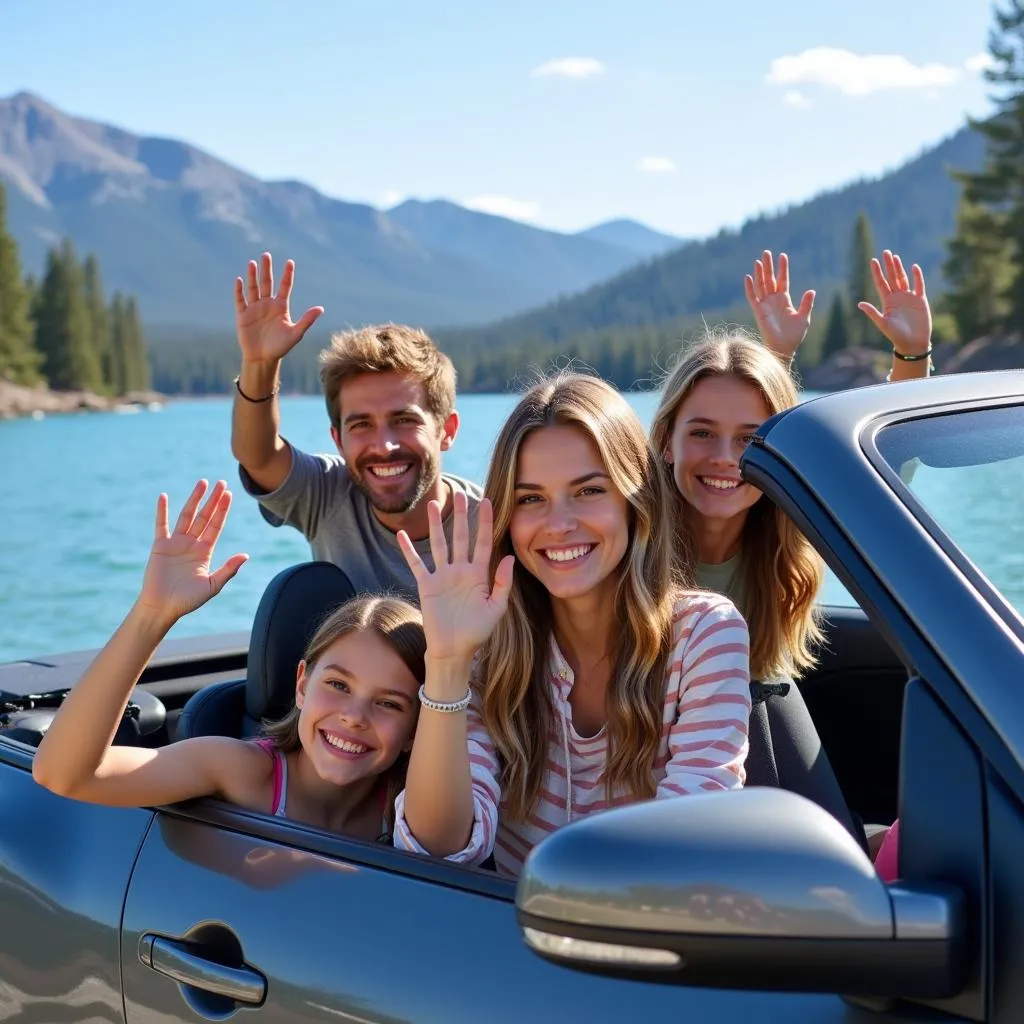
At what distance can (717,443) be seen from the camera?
2729 millimetres

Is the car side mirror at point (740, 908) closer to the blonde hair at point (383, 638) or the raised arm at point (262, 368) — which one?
the blonde hair at point (383, 638)

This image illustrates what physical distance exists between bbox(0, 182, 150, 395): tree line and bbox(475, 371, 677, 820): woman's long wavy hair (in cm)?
7638

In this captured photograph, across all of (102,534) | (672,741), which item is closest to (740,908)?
(672,741)

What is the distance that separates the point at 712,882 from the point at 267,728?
1.40 metres

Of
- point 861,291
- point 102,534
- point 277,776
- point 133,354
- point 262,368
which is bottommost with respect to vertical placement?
point 102,534

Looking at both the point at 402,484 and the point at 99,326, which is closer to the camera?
the point at 402,484

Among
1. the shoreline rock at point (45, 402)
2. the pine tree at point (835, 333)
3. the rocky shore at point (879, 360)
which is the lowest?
the shoreline rock at point (45, 402)

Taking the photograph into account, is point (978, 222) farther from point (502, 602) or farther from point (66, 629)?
point (502, 602)

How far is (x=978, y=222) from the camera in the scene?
197 ft

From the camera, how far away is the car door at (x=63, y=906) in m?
1.87

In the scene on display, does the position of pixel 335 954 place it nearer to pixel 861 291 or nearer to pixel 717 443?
pixel 717 443

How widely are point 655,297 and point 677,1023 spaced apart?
186 metres

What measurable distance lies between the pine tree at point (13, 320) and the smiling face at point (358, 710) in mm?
77738

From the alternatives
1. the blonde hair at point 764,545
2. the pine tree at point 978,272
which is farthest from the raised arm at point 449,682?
the pine tree at point 978,272
